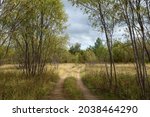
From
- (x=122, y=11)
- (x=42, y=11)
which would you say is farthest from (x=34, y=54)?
(x=122, y=11)

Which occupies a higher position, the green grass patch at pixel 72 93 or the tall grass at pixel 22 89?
the tall grass at pixel 22 89

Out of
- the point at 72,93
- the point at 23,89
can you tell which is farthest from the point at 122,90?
the point at 23,89

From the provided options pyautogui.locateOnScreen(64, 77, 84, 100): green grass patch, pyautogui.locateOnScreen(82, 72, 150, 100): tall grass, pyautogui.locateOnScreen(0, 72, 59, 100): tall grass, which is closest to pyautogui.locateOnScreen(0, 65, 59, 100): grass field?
pyautogui.locateOnScreen(0, 72, 59, 100): tall grass

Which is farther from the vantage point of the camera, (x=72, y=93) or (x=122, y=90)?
(x=122, y=90)

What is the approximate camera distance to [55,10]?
3400cm

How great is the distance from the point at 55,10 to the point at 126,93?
13.5 meters

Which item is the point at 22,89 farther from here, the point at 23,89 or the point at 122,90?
the point at 122,90

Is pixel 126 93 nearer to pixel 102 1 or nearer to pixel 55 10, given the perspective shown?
pixel 102 1

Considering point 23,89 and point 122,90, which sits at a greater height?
point 23,89

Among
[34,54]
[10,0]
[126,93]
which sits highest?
[10,0]

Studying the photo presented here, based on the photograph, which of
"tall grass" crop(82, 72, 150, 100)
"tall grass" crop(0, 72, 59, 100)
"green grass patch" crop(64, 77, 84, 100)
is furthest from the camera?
"tall grass" crop(82, 72, 150, 100)

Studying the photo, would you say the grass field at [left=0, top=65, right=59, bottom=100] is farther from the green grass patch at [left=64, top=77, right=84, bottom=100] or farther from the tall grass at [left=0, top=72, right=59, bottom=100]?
the green grass patch at [left=64, top=77, right=84, bottom=100]

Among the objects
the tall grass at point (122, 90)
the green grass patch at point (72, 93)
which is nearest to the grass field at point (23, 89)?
the green grass patch at point (72, 93)

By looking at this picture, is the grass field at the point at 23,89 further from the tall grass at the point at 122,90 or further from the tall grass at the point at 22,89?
the tall grass at the point at 122,90
